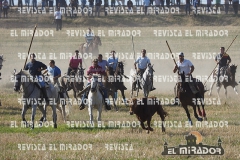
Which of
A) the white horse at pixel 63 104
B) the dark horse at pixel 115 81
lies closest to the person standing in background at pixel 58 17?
the dark horse at pixel 115 81

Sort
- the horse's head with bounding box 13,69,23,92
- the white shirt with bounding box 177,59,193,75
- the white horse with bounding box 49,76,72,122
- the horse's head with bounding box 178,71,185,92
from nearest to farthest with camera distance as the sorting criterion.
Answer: the horse's head with bounding box 13,69,23,92 → the horse's head with bounding box 178,71,185,92 → the white shirt with bounding box 177,59,193,75 → the white horse with bounding box 49,76,72,122

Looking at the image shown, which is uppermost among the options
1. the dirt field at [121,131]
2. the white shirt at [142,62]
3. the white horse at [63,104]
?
the white shirt at [142,62]

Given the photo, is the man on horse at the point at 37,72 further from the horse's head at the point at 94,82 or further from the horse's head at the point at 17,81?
the horse's head at the point at 94,82

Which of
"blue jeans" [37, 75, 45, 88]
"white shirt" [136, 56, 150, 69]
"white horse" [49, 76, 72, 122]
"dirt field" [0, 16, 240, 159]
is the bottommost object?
"dirt field" [0, 16, 240, 159]

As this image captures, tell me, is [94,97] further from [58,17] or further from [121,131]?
[58,17]

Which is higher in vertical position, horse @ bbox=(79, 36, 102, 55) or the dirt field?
horse @ bbox=(79, 36, 102, 55)

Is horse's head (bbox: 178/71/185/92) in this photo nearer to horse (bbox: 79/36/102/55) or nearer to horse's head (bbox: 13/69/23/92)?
horse's head (bbox: 13/69/23/92)

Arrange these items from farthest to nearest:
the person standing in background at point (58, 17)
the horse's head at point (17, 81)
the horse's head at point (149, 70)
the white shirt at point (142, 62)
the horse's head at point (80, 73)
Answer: the person standing in background at point (58, 17) < the white shirt at point (142, 62) < the horse's head at point (80, 73) < the horse's head at point (149, 70) < the horse's head at point (17, 81)

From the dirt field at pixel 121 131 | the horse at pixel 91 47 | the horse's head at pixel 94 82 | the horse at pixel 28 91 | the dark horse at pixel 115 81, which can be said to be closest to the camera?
the dirt field at pixel 121 131

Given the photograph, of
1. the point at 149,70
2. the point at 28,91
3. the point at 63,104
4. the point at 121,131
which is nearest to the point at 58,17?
the point at 149,70

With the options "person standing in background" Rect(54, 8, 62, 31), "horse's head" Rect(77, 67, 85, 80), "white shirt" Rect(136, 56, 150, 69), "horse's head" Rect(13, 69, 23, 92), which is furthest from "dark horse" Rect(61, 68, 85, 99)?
"person standing in background" Rect(54, 8, 62, 31)

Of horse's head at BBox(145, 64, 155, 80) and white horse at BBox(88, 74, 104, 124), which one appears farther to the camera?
horse's head at BBox(145, 64, 155, 80)

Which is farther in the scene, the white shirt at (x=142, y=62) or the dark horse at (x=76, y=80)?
the white shirt at (x=142, y=62)

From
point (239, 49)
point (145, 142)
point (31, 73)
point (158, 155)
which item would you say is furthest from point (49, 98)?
point (239, 49)
